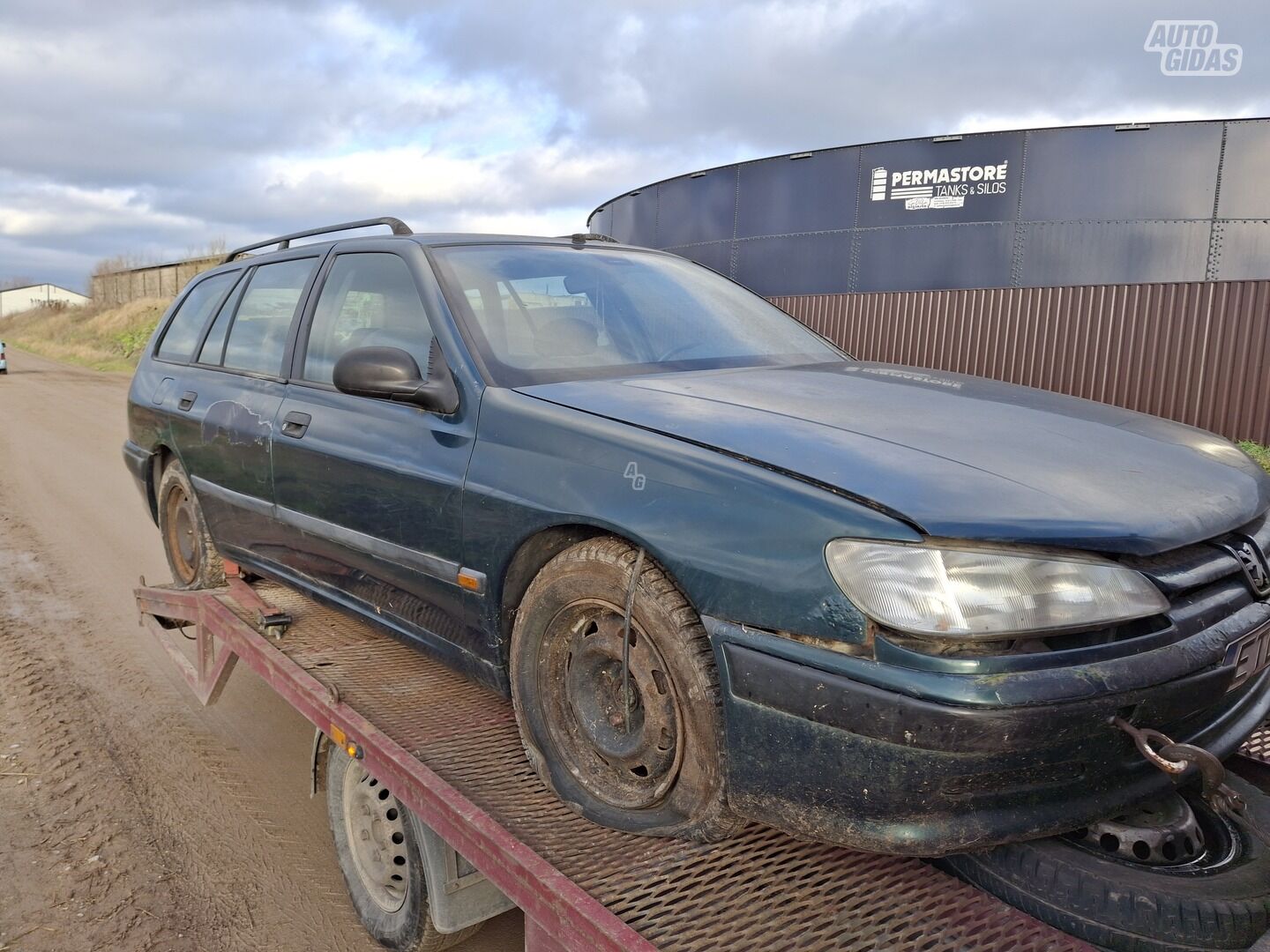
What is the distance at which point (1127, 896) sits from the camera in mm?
1655

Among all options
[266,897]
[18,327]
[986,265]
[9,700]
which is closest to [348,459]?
[266,897]

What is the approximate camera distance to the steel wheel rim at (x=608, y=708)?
6.45 ft

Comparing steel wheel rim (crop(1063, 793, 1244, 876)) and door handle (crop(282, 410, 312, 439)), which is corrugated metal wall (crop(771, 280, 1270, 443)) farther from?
steel wheel rim (crop(1063, 793, 1244, 876))

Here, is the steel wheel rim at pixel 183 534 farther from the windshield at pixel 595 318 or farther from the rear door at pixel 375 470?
the windshield at pixel 595 318

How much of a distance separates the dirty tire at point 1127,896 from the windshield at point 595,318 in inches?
60.3

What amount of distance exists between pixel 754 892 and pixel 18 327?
75.4 metres

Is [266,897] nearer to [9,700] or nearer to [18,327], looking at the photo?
[9,700]

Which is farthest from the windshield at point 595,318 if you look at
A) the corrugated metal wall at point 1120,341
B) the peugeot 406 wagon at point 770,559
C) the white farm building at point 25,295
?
the white farm building at point 25,295

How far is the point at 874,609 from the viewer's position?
1606 mm

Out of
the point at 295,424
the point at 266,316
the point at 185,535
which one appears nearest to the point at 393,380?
the point at 295,424

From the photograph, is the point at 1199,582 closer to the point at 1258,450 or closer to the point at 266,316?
the point at 266,316

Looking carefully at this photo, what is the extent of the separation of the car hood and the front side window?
0.62 meters

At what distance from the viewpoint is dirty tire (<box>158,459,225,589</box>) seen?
4.12 m

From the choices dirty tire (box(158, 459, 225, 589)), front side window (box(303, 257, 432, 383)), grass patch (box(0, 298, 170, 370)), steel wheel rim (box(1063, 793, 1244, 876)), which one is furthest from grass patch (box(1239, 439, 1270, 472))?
grass patch (box(0, 298, 170, 370))
